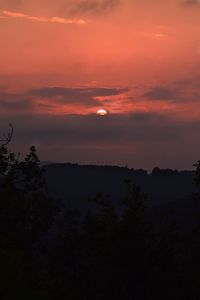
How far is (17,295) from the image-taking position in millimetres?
21094

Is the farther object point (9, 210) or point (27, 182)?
point (27, 182)

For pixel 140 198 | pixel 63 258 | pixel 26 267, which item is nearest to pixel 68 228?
pixel 63 258

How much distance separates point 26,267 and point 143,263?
9751mm

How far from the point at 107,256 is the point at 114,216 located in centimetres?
202

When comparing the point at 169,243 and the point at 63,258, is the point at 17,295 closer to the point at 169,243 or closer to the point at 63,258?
the point at 169,243

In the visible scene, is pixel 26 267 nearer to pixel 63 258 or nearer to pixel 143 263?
pixel 143 263

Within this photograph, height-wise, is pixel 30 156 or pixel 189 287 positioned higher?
pixel 30 156

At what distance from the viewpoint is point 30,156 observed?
105 ft

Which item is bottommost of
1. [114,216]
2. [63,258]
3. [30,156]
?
[63,258]

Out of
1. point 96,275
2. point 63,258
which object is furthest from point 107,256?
point 63,258

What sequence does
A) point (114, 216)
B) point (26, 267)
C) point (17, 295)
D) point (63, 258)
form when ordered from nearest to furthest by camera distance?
1. point (17, 295)
2. point (26, 267)
3. point (114, 216)
4. point (63, 258)

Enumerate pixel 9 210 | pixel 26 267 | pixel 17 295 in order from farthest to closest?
pixel 9 210
pixel 26 267
pixel 17 295

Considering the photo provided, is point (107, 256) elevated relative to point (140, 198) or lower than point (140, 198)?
lower

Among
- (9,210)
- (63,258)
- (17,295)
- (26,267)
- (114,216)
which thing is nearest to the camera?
(17,295)
